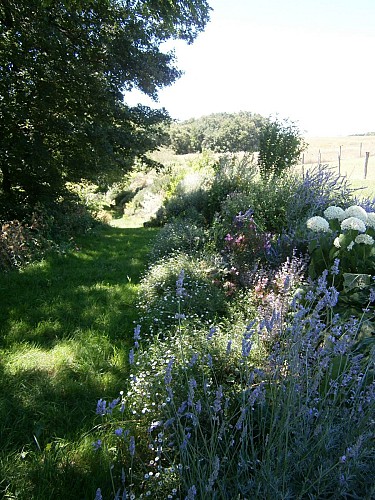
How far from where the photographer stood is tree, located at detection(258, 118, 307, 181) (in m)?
9.76

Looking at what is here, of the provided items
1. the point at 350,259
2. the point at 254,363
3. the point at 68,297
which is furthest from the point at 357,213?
the point at 68,297

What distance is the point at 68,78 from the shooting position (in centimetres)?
852

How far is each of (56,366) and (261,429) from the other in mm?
1828

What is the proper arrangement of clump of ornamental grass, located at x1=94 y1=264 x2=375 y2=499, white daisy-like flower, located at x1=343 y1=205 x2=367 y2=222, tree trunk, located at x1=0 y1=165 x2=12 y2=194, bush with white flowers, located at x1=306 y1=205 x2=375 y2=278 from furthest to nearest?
tree trunk, located at x1=0 y1=165 x2=12 y2=194
white daisy-like flower, located at x1=343 y1=205 x2=367 y2=222
bush with white flowers, located at x1=306 y1=205 x2=375 y2=278
clump of ornamental grass, located at x1=94 y1=264 x2=375 y2=499

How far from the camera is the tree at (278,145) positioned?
32.0ft

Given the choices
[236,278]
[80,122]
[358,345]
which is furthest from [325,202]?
[80,122]

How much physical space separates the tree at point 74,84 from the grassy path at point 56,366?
14.9ft

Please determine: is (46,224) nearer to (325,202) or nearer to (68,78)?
(68,78)

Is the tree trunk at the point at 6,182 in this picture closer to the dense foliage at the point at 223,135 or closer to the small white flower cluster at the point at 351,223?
the small white flower cluster at the point at 351,223

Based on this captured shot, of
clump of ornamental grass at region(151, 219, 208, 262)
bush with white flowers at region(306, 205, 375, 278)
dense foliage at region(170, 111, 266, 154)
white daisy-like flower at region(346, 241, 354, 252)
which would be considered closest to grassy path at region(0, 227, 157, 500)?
clump of ornamental grass at region(151, 219, 208, 262)

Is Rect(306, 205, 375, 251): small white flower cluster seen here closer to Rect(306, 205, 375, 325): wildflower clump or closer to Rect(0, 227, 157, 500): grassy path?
Rect(306, 205, 375, 325): wildflower clump

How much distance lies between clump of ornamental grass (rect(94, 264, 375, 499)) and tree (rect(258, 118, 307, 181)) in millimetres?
8190

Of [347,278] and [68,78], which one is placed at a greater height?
[68,78]

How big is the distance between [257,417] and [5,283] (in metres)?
4.18
